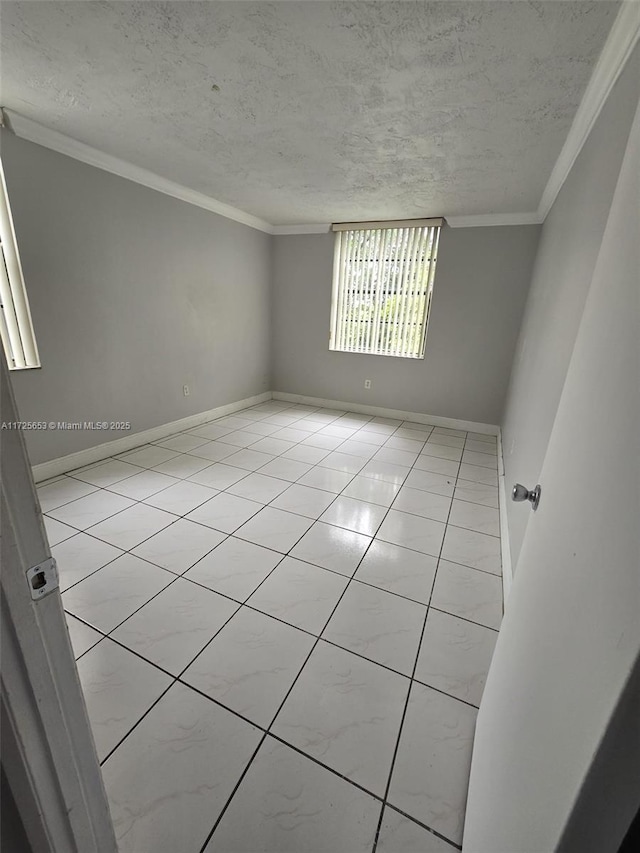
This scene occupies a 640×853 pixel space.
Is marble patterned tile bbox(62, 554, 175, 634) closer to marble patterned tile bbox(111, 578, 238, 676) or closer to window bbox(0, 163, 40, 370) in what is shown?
marble patterned tile bbox(111, 578, 238, 676)

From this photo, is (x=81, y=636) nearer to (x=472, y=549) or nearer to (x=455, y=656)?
(x=455, y=656)

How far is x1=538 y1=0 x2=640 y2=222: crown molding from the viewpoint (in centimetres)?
120

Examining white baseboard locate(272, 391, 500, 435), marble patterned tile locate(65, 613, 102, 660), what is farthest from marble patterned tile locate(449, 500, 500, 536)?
marble patterned tile locate(65, 613, 102, 660)

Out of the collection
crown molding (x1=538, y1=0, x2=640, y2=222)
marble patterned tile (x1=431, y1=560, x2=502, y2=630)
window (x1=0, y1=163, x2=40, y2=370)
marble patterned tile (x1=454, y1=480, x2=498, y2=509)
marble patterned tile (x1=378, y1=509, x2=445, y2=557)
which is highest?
crown molding (x1=538, y1=0, x2=640, y2=222)

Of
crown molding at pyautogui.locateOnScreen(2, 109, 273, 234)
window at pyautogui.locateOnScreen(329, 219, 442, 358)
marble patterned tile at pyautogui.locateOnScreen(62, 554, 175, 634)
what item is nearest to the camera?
marble patterned tile at pyautogui.locateOnScreen(62, 554, 175, 634)

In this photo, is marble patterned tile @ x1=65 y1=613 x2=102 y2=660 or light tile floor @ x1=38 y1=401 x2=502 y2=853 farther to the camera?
marble patterned tile @ x1=65 y1=613 x2=102 y2=660

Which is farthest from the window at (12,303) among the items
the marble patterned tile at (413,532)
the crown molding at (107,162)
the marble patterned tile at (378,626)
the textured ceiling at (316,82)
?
the marble patterned tile at (413,532)

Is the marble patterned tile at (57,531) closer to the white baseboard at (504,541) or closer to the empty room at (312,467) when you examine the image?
the empty room at (312,467)

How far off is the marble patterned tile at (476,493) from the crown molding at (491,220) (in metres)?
2.71

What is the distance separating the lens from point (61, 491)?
2525 mm

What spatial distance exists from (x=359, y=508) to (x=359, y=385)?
2.57 meters

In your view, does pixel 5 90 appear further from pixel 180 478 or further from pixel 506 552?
pixel 506 552

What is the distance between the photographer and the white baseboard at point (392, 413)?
13.9 ft

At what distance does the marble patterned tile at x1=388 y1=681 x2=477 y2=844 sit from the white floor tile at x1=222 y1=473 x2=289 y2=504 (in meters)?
1.56
